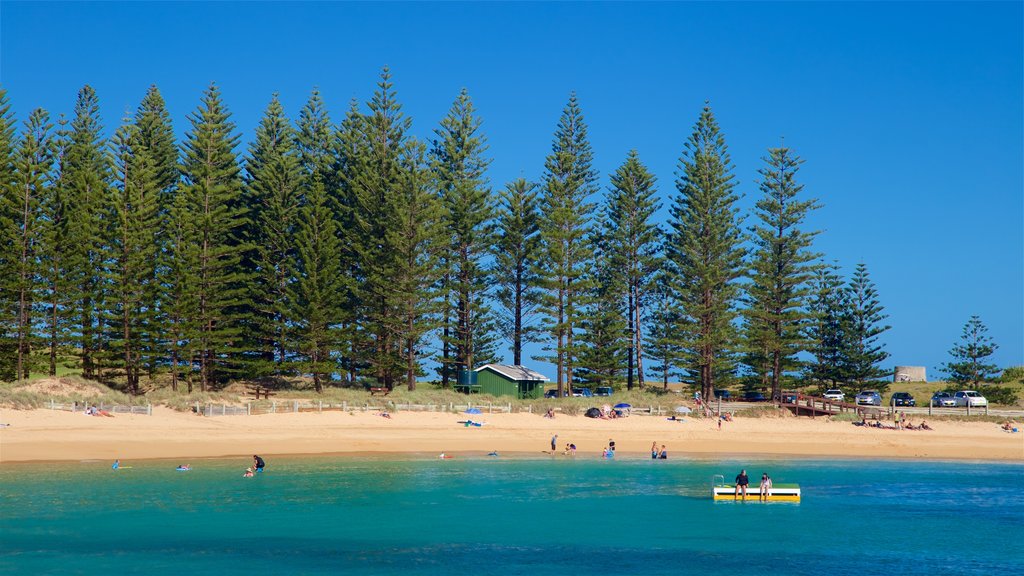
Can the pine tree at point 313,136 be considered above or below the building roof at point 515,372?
above

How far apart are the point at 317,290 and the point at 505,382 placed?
13039mm

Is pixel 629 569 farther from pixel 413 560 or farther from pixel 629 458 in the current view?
pixel 629 458

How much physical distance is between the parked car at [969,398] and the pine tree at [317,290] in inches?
1613

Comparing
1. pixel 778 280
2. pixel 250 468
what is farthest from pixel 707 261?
pixel 250 468

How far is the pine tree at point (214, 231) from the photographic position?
56.2m

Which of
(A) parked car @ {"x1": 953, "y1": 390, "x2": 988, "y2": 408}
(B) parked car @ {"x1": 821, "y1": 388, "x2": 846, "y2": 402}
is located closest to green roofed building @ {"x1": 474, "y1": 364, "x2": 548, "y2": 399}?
(B) parked car @ {"x1": 821, "y1": 388, "x2": 846, "y2": 402}

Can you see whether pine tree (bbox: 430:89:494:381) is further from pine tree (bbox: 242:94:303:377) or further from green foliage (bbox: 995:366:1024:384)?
green foliage (bbox: 995:366:1024:384)

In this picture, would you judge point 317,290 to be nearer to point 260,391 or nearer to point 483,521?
point 260,391

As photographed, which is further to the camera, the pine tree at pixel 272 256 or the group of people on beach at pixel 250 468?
the pine tree at pixel 272 256

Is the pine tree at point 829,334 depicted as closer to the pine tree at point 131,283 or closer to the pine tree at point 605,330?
the pine tree at point 605,330

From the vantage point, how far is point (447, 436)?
46562mm

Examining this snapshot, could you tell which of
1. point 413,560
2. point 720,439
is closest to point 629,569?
point 413,560

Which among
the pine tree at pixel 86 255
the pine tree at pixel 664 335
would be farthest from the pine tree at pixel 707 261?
the pine tree at pixel 86 255

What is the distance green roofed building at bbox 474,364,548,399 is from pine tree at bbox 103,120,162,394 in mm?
19824
